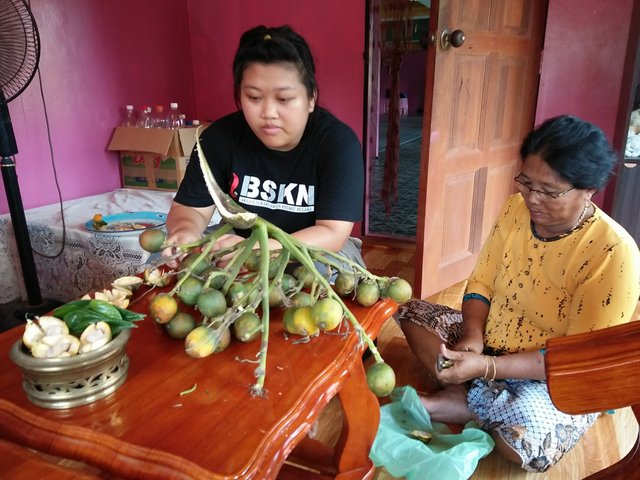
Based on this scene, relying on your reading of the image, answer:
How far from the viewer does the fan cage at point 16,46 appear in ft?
5.06

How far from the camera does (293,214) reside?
1.39 m

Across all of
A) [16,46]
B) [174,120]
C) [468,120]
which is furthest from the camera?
[174,120]

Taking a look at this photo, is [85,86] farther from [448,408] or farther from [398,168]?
[398,168]

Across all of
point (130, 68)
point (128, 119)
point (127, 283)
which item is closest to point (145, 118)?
point (128, 119)

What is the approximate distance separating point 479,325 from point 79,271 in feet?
4.91

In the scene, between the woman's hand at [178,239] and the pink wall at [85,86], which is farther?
the pink wall at [85,86]

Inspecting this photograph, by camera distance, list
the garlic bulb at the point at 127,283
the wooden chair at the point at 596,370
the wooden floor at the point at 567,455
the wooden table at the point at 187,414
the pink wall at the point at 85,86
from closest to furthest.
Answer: the wooden chair at the point at 596,370 → the wooden table at the point at 187,414 → the garlic bulb at the point at 127,283 → the wooden floor at the point at 567,455 → the pink wall at the point at 85,86

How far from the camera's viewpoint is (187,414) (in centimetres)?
58

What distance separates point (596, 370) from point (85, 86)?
262 centimetres

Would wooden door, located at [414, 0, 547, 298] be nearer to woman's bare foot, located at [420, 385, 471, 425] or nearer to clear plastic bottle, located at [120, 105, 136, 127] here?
woman's bare foot, located at [420, 385, 471, 425]

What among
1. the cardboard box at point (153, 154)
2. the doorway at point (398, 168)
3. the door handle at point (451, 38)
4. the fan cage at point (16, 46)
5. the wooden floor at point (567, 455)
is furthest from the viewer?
the doorway at point (398, 168)

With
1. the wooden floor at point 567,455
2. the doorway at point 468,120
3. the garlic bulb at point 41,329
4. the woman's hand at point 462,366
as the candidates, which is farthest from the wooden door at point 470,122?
the garlic bulb at point 41,329

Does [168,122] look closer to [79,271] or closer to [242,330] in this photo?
[79,271]

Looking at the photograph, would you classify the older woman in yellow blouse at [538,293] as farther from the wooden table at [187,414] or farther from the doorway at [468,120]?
the doorway at [468,120]
